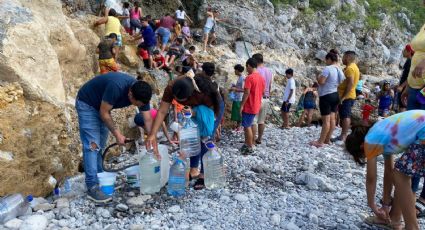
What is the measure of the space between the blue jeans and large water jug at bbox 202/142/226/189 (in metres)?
1.44

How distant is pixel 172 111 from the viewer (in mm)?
8508

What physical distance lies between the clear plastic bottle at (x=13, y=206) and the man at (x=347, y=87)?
6245 millimetres

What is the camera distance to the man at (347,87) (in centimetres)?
798

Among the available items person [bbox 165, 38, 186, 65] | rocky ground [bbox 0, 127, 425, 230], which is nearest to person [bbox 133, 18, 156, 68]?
person [bbox 165, 38, 186, 65]

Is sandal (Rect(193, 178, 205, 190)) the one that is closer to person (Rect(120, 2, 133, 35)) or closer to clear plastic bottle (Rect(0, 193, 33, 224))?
clear plastic bottle (Rect(0, 193, 33, 224))

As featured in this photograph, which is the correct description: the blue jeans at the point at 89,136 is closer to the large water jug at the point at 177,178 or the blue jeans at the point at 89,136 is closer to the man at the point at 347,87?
the large water jug at the point at 177,178

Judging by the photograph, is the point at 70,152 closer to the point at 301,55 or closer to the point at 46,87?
the point at 46,87

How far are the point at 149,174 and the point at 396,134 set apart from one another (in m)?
3.05

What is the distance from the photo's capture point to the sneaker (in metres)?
4.84

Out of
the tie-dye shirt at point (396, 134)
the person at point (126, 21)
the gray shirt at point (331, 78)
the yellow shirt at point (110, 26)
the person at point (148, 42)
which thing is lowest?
the tie-dye shirt at point (396, 134)

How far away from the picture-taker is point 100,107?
4719mm

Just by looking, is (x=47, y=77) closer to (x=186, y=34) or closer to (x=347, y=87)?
(x=347, y=87)

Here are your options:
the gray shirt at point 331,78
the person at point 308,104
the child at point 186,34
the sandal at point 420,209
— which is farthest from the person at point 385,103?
the sandal at point 420,209

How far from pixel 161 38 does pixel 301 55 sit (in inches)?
344
